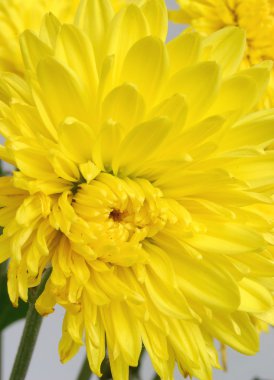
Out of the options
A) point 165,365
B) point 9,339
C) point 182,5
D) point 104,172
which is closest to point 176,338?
point 165,365

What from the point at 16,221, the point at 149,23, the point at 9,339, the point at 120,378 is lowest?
the point at 9,339

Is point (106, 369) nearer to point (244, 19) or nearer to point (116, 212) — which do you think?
point (116, 212)

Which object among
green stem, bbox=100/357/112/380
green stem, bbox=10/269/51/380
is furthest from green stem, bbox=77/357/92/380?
green stem, bbox=10/269/51/380

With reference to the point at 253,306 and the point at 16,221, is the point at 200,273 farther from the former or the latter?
the point at 16,221

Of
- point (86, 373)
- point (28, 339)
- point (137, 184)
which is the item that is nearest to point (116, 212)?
point (137, 184)

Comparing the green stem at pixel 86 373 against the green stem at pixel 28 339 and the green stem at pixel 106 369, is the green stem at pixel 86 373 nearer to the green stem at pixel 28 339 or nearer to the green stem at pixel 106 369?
the green stem at pixel 106 369

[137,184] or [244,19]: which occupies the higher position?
[244,19]
